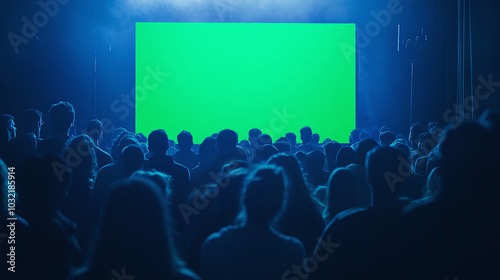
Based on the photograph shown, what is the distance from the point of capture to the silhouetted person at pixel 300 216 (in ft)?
10.1

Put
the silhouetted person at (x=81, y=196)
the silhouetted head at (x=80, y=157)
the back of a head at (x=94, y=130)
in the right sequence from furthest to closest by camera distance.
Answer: the back of a head at (x=94, y=130)
the silhouetted head at (x=80, y=157)
the silhouetted person at (x=81, y=196)

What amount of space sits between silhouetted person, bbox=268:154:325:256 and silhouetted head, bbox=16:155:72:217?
1.24 metres

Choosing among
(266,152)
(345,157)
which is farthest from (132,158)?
(345,157)

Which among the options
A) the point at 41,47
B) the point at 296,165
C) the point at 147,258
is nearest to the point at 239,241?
the point at 147,258

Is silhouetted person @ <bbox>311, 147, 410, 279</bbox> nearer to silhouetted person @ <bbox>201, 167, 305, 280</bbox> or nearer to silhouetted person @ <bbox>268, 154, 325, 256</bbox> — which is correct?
silhouetted person @ <bbox>201, 167, 305, 280</bbox>

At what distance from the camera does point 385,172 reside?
236 centimetres

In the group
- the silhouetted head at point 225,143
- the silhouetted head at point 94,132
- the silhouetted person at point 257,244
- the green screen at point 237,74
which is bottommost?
the silhouetted person at point 257,244

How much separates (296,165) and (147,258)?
4.99 ft

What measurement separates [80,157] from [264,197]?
181 centimetres

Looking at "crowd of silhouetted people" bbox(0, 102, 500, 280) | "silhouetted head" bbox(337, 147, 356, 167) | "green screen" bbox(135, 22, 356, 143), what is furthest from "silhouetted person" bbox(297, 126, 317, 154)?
"green screen" bbox(135, 22, 356, 143)

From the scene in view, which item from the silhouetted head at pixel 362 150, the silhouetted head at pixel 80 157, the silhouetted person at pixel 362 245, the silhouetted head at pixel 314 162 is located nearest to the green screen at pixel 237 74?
the silhouetted head at pixel 314 162

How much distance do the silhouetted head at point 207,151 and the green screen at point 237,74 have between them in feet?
23.3

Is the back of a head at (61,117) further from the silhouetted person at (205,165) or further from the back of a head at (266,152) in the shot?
the back of a head at (266,152)

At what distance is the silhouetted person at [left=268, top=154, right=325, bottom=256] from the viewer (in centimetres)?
308
